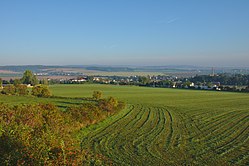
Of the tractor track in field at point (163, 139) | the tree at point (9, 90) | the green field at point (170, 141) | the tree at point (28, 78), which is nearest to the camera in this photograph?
the green field at point (170, 141)

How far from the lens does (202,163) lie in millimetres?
20203

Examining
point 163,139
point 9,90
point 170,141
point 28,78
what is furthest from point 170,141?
point 28,78

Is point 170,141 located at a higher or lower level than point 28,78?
lower

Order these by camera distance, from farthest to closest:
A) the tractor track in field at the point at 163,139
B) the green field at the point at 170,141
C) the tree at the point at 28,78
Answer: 1. the tree at the point at 28,78
2. the tractor track in field at the point at 163,139
3. the green field at the point at 170,141

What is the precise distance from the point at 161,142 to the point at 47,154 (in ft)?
54.8

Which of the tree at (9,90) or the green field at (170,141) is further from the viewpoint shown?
the tree at (9,90)

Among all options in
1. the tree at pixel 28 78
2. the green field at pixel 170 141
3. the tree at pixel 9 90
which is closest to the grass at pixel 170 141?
the green field at pixel 170 141

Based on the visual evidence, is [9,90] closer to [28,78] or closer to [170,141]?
[28,78]

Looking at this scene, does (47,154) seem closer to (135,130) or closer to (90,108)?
(135,130)

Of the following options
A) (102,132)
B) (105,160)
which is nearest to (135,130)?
(102,132)

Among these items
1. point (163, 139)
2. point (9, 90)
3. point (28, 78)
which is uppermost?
point (28, 78)

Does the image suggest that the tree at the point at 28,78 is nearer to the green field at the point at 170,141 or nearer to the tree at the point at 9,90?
the tree at the point at 9,90

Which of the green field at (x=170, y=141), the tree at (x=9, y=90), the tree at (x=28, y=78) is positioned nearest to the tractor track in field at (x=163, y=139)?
the green field at (x=170, y=141)

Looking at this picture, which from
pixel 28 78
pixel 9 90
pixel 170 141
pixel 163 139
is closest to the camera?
pixel 170 141
